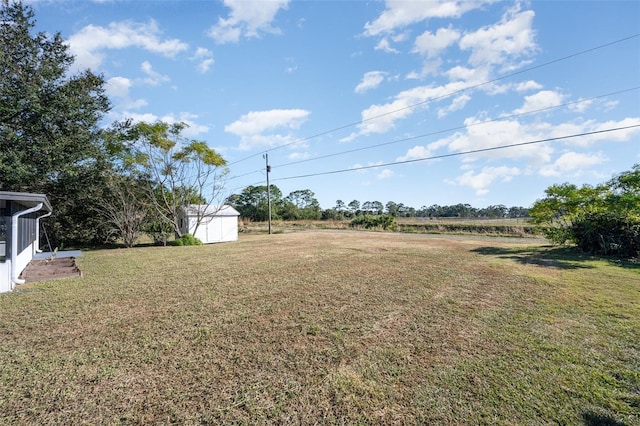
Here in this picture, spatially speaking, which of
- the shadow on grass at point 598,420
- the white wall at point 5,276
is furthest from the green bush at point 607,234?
the white wall at point 5,276

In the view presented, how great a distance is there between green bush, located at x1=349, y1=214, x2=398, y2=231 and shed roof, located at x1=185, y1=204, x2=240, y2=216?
45.3ft

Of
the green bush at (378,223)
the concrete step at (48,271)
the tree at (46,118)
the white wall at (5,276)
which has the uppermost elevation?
the tree at (46,118)

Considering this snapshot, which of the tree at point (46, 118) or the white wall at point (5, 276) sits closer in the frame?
the white wall at point (5, 276)

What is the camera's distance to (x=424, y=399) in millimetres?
2189

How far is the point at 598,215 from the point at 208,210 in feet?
61.2

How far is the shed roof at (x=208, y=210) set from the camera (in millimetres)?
17000

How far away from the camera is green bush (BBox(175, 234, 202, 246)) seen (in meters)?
15.5

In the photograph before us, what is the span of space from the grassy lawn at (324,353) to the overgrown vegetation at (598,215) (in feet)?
13.4

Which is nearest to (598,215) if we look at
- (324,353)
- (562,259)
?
(562,259)

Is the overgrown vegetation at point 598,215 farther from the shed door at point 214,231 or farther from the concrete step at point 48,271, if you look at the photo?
the shed door at point 214,231

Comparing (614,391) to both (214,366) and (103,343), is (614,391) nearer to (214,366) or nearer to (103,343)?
(214,366)

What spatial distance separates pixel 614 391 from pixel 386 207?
213 feet

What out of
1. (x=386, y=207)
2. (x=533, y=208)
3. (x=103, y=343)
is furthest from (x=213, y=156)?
(x=386, y=207)

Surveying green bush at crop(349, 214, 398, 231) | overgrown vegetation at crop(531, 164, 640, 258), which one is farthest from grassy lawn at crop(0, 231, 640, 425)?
green bush at crop(349, 214, 398, 231)
